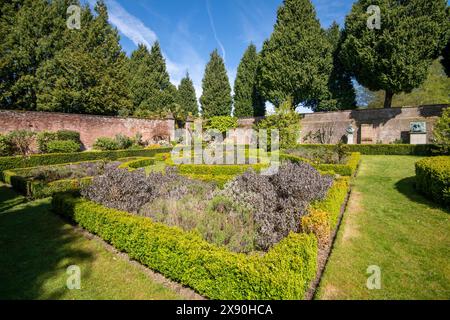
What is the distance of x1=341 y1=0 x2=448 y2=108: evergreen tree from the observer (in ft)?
68.1

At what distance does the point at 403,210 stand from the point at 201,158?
11649 mm

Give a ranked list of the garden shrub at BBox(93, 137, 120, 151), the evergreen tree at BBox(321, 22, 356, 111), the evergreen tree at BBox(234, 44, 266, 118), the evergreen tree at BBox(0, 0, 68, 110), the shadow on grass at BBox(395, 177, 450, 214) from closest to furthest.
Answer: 1. the shadow on grass at BBox(395, 177, 450, 214)
2. the garden shrub at BBox(93, 137, 120, 151)
3. the evergreen tree at BBox(0, 0, 68, 110)
4. the evergreen tree at BBox(321, 22, 356, 111)
5. the evergreen tree at BBox(234, 44, 266, 118)

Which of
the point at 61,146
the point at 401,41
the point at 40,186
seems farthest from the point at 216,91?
the point at 40,186

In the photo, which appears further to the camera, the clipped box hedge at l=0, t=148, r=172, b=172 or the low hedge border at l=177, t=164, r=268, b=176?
the clipped box hedge at l=0, t=148, r=172, b=172

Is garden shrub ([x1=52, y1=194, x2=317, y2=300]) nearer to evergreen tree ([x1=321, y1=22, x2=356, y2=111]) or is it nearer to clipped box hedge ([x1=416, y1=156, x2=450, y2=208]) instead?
clipped box hedge ([x1=416, y1=156, x2=450, y2=208])

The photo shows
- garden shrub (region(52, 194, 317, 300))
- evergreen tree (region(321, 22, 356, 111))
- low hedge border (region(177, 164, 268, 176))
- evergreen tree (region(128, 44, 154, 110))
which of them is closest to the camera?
garden shrub (region(52, 194, 317, 300))

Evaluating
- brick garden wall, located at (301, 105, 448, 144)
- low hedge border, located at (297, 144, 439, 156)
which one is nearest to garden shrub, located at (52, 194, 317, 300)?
low hedge border, located at (297, 144, 439, 156)

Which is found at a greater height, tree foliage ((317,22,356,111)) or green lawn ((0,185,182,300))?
tree foliage ((317,22,356,111))

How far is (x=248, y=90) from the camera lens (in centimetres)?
3853

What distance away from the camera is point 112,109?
31.9m

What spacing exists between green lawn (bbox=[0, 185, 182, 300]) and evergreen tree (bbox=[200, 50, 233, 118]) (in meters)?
34.9

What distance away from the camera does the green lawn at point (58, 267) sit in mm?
4441

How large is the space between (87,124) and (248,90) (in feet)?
75.8

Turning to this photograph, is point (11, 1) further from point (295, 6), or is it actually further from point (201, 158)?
point (295, 6)
